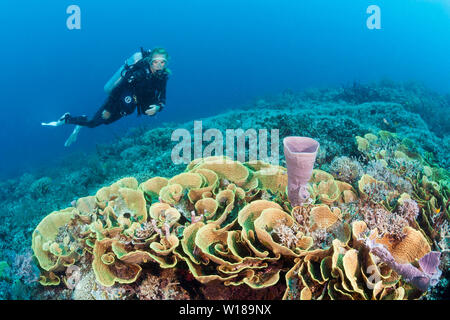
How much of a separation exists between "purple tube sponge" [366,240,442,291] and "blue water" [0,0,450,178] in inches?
2282

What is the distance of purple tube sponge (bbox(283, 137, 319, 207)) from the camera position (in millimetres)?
2361

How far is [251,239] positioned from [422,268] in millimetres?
1308
